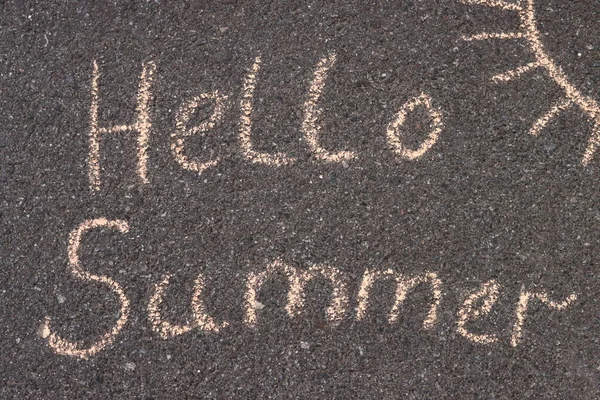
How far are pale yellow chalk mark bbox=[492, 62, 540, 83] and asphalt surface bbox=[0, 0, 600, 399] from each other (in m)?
0.03

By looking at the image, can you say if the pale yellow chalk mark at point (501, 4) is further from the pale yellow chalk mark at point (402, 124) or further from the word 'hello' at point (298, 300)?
the word 'hello' at point (298, 300)

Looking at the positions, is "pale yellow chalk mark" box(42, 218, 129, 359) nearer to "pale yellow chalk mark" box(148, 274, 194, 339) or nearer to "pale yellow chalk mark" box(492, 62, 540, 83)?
"pale yellow chalk mark" box(148, 274, 194, 339)

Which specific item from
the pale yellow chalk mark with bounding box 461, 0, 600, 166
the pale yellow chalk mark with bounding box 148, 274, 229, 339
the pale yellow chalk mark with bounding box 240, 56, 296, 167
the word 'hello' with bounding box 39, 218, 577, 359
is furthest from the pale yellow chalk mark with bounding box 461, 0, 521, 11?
the pale yellow chalk mark with bounding box 148, 274, 229, 339

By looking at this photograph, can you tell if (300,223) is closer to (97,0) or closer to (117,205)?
(117,205)

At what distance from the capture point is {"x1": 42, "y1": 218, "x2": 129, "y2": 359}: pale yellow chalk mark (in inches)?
93.4

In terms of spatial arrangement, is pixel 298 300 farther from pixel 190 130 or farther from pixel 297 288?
pixel 190 130

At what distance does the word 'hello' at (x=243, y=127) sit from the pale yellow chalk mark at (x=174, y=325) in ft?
1.42

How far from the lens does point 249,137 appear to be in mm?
2379

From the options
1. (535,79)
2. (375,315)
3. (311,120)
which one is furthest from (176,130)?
(535,79)

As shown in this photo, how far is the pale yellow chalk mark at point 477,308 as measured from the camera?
2.28 metres

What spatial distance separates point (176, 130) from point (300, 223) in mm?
620

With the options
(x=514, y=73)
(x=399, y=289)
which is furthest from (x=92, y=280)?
(x=514, y=73)

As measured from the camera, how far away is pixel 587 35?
232cm

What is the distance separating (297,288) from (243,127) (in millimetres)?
670
